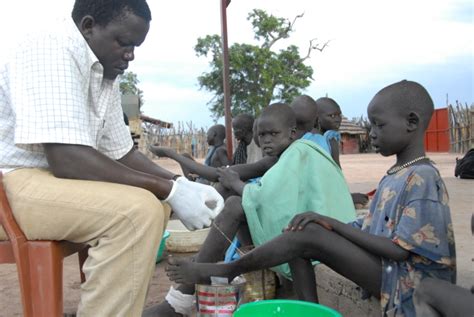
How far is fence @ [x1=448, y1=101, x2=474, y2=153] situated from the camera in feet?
57.4

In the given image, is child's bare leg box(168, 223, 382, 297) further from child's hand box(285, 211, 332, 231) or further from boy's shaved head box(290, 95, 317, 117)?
boy's shaved head box(290, 95, 317, 117)

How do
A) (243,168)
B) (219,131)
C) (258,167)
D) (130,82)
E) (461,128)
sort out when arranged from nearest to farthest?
(258,167)
(243,168)
(219,131)
(461,128)
(130,82)

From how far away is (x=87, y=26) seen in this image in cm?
172

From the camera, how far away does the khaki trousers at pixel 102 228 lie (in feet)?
4.84

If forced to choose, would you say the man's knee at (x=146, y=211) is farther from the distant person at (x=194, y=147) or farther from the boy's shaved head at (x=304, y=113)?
the distant person at (x=194, y=147)

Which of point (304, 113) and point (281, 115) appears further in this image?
point (304, 113)

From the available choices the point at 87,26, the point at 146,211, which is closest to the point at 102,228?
the point at 146,211

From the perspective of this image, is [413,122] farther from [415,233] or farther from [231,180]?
[231,180]

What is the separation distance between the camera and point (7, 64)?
1619 mm

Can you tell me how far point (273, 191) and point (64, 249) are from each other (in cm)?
97

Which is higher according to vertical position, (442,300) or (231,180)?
(231,180)

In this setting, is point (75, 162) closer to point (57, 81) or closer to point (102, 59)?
point (57, 81)

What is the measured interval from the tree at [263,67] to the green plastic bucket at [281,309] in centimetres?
2092

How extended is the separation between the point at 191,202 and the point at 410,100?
0.84 meters
